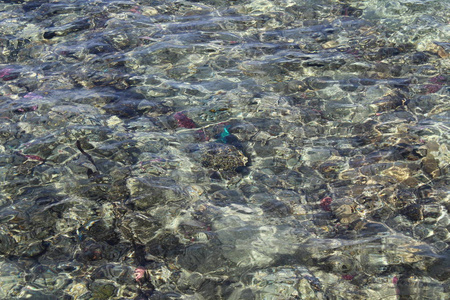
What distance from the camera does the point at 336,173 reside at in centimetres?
457

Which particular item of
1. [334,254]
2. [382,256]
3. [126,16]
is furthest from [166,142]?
[126,16]

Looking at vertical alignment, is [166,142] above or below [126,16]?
below

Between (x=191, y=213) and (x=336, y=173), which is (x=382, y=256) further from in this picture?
(x=191, y=213)

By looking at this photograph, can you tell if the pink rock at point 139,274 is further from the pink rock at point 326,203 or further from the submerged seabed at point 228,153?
the pink rock at point 326,203

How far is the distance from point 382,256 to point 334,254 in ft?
1.26

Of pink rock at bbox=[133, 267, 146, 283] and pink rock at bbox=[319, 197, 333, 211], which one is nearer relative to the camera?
pink rock at bbox=[133, 267, 146, 283]

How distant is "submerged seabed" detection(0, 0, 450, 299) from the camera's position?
11.8ft

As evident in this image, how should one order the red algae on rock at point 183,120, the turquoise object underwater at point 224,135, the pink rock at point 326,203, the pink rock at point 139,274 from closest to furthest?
Answer: 1. the pink rock at point 139,274
2. the pink rock at point 326,203
3. the turquoise object underwater at point 224,135
4. the red algae on rock at point 183,120

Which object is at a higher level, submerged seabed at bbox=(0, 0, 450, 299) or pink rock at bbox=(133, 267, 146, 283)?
submerged seabed at bbox=(0, 0, 450, 299)

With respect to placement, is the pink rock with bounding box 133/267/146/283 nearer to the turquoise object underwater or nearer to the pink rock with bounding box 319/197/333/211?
the pink rock with bounding box 319/197/333/211

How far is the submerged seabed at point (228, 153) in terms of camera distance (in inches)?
141

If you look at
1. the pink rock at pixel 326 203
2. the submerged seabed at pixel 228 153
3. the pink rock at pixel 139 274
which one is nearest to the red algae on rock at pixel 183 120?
the submerged seabed at pixel 228 153

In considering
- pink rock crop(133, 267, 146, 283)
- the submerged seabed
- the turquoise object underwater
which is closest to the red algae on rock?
the submerged seabed

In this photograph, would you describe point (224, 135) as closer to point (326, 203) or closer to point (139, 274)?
point (326, 203)
